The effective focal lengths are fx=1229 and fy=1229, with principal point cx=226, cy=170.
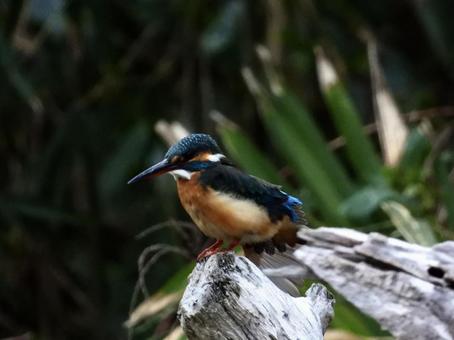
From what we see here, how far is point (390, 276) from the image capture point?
293 cm

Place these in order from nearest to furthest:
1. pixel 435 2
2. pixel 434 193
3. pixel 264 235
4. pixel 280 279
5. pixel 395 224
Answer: pixel 264 235 → pixel 280 279 → pixel 395 224 → pixel 434 193 → pixel 435 2

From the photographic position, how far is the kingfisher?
248 cm

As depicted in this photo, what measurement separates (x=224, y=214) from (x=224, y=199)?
0.10 ft

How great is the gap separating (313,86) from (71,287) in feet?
5.39

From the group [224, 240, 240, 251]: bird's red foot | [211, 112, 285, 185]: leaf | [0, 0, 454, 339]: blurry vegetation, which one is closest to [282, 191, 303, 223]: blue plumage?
[224, 240, 240, 251]: bird's red foot

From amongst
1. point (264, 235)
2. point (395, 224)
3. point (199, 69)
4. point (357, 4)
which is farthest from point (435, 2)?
point (264, 235)

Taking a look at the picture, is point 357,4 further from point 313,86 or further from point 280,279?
point 280,279

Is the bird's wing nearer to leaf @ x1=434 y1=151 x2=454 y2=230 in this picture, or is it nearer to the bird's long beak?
the bird's long beak

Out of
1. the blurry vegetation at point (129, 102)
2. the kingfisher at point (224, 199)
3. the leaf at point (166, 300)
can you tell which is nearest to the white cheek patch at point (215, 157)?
the kingfisher at point (224, 199)

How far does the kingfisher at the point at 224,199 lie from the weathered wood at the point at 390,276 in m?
0.28

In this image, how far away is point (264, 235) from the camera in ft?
8.33

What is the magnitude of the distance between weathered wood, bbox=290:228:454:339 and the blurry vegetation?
78.5 inches

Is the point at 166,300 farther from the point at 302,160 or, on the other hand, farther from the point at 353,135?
the point at 353,135

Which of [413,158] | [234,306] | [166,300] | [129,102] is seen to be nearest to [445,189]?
[413,158]
